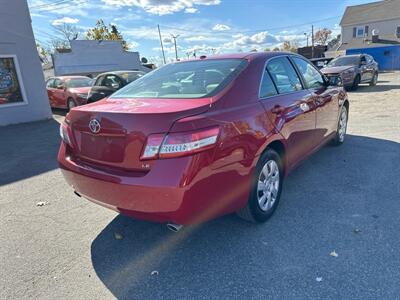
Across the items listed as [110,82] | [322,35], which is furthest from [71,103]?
[322,35]

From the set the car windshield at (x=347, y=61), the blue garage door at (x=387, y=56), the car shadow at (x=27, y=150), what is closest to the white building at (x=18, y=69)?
the car shadow at (x=27, y=150)

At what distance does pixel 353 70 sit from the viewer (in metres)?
13.9

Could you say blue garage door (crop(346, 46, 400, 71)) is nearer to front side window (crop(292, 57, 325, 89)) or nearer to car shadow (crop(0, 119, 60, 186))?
front side window (crop(292, 57, 325, 89))

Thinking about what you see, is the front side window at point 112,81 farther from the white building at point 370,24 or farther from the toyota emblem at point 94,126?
the white building at point 370,24

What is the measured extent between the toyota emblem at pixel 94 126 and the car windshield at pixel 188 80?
0.64 meters

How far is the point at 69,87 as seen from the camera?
1208 cm

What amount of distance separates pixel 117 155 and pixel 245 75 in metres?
1.41

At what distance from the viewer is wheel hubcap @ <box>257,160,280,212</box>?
2.99 metres

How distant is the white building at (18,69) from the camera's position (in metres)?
9.53

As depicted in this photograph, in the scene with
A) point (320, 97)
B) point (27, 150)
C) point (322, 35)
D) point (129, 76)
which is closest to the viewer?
point (320, 97)

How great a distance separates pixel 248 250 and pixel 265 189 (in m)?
0.66

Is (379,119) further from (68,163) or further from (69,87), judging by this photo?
(69,87)

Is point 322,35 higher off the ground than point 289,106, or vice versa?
point 322,35

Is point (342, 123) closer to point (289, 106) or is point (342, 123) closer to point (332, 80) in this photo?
point (332, 80)
